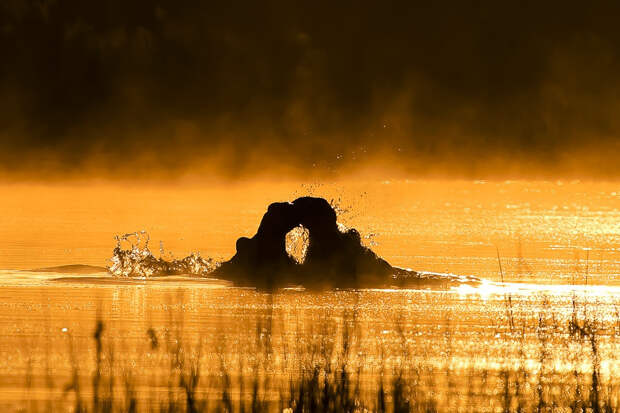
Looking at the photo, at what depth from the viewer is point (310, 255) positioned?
53750mm

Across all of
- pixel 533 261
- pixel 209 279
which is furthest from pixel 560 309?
pixel 533 261

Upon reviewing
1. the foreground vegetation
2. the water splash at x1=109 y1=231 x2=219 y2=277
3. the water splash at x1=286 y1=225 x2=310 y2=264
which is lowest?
the foreground vegetation

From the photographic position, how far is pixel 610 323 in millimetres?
36375

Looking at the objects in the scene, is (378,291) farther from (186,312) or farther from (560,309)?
(186,312)

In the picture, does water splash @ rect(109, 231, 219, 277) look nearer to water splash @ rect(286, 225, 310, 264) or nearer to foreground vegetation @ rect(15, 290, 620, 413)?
water splash @ rect(286, 225, 310, 264)

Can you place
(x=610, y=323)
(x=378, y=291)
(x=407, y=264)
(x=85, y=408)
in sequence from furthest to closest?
(x=407, y=264) → (x=378, y=291) → (x=610, y=323) → (x=85, y=408)

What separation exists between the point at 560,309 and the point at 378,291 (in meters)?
9.83

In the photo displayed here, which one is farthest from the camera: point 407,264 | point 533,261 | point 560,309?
→ point 533,261

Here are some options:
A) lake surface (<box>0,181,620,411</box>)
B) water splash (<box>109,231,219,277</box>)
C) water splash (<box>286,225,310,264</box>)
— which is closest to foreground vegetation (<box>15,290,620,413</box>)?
lake surface (<box>0,181,620,411</box>)

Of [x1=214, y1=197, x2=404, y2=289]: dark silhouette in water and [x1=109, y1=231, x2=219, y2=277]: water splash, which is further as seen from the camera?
[x1=109, y1=231, x2=219, y2=277]: water splash

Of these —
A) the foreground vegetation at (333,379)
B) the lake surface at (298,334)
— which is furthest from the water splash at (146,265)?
the foreground vegetation at (333,379)

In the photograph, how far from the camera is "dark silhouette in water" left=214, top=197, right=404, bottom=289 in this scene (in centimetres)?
5288

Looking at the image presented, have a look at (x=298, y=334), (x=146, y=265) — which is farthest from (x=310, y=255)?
(x=298, y=334)

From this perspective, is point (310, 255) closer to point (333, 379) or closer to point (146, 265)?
point (146, 265)
